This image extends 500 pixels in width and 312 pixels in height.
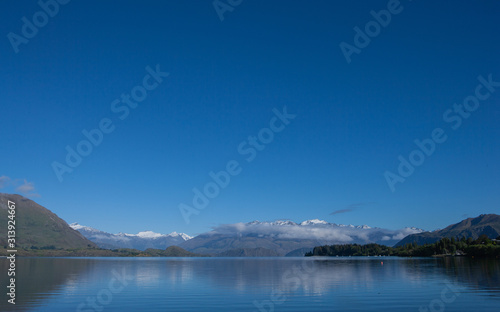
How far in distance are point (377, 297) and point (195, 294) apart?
26488mm

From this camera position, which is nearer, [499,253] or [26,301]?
[26,301]

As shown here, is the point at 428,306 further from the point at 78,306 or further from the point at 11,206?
the point at 11,206

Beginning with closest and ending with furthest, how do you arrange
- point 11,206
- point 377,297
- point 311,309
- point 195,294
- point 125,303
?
point 311,309 < point 125,303 < point 377,297 < point 195,294 < point 11,206

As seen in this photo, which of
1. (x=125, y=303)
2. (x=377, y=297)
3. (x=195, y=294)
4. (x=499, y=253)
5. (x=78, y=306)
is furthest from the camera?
(x=499, y=253)

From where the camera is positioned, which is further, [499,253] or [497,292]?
[499,253]

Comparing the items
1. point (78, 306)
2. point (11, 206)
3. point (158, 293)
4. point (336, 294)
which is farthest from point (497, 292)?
point (11, 206)

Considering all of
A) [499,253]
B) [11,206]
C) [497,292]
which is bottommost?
[499,253]

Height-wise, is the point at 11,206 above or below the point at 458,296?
above

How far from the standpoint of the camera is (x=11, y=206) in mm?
58875

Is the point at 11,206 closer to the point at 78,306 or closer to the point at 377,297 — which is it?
the point at 78,306

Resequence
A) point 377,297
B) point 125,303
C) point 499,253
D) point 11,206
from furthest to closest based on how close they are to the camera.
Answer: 1. point 499,253
2. point 11,206
3. point 377,297
4. point 125,303

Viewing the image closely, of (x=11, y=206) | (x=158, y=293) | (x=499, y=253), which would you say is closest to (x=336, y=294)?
(x=158, y=293)

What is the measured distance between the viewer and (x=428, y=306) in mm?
41938

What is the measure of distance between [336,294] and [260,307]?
15.3m
